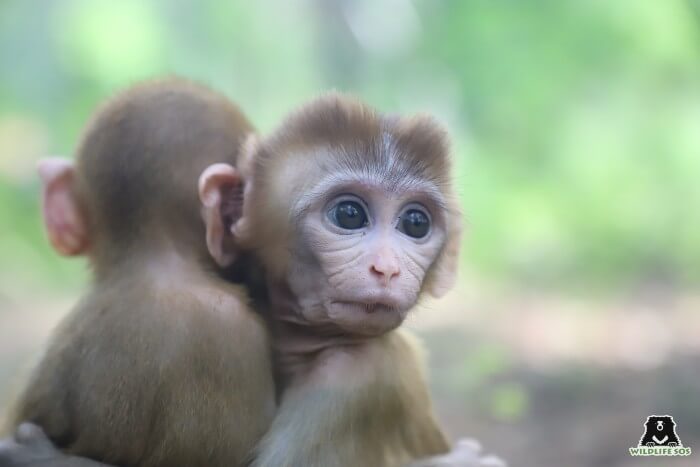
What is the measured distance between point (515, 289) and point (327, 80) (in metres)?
1.13

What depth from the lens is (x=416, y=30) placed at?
3924 mm

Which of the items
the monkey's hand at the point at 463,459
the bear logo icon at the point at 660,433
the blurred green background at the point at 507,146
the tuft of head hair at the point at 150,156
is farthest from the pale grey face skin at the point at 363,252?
the bear logo icon at the point at 660,433

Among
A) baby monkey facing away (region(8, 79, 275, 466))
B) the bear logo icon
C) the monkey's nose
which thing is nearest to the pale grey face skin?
the monkey's nose

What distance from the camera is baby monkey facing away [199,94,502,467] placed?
2365 millimetres

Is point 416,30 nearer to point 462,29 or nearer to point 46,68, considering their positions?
point 462,29

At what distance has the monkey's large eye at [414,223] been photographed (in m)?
2.50

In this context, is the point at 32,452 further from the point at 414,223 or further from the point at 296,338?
the point at 414,223

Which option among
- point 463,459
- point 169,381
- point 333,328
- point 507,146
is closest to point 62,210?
point 169,381

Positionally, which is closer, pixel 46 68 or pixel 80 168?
pixel 80 168

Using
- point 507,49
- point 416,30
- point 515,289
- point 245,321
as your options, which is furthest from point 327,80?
point 245,321

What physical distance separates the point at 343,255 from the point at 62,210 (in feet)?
2.96

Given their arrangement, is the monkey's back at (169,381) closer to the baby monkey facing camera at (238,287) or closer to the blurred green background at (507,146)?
the baby monkey facing camera at (238,287)

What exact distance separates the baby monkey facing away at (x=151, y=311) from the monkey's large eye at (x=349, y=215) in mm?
335

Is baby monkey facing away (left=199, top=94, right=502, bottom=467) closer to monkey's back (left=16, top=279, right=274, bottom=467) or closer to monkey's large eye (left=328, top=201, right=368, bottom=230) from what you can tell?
monkey's large eye (left=328, top=201, right=368, bottom=230)
